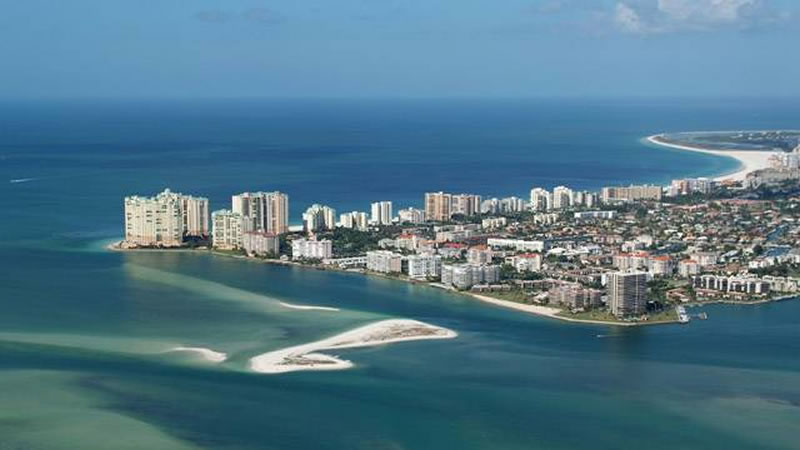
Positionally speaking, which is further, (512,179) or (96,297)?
(512,179)

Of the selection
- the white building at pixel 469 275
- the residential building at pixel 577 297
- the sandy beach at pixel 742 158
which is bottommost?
the residential building at pixel 577 297

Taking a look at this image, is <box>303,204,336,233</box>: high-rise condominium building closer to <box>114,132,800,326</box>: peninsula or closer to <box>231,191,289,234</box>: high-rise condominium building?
<box>114,132,800,326</box>: peninsula

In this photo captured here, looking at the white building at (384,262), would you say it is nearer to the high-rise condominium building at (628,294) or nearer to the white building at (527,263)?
the white building at (527,263)

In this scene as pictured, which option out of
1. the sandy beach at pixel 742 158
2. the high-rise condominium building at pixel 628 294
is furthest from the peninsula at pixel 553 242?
the sandy beach at pixel 742 158

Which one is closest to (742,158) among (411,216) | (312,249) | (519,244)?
(411,216)

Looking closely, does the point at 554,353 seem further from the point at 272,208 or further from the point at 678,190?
the point at 678,190

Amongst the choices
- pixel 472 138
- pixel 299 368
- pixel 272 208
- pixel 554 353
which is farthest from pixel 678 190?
pixel 472 138

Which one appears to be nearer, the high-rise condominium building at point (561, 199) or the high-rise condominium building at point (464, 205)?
the high-rise condominium building at point (464, 205)
